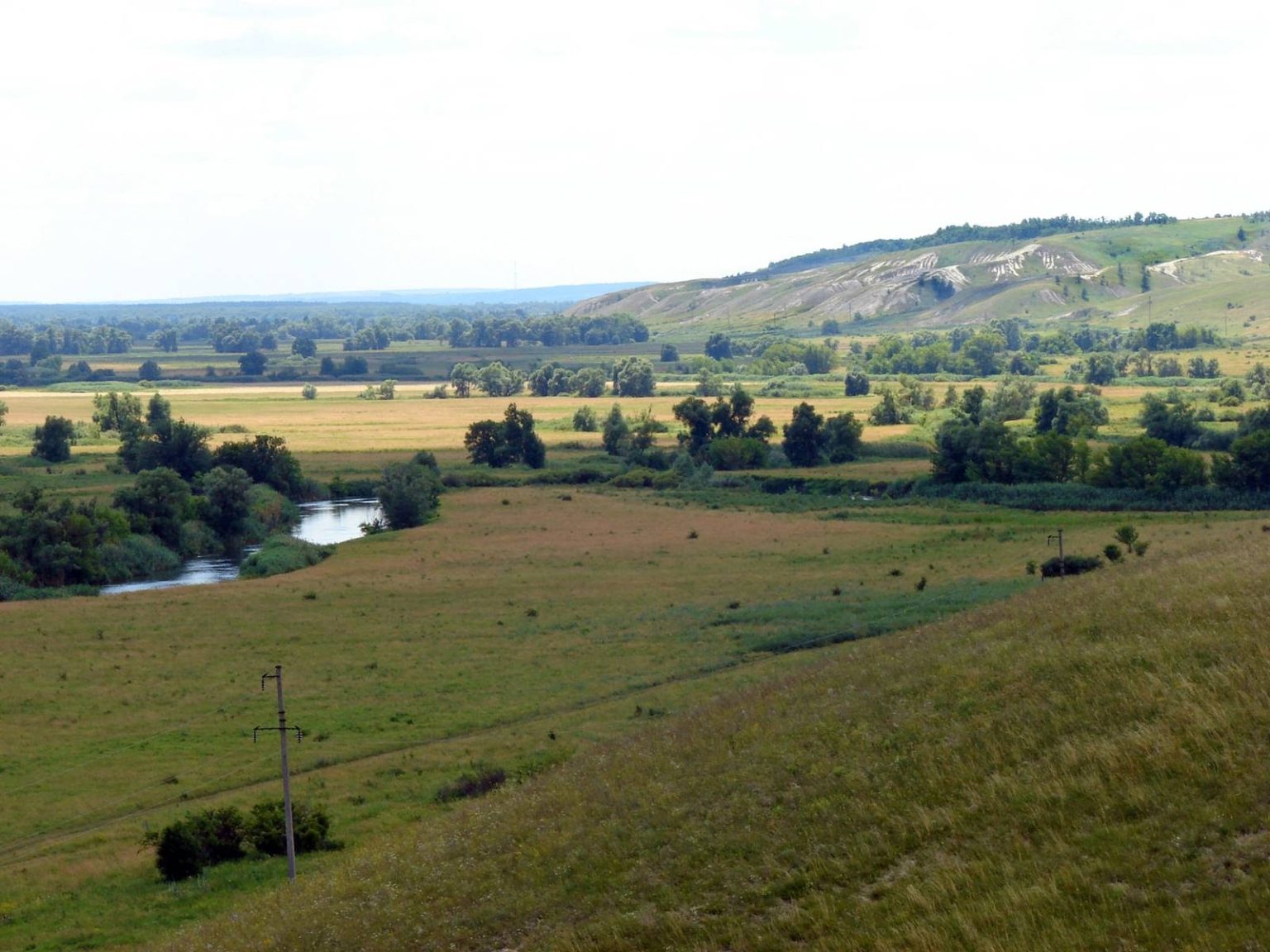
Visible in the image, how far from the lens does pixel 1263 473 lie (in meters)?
95.1

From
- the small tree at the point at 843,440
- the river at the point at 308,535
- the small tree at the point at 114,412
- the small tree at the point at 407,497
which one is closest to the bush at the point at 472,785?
the river at the point at 308,535

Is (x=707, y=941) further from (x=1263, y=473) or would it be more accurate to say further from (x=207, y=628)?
(x=1263, y=473)

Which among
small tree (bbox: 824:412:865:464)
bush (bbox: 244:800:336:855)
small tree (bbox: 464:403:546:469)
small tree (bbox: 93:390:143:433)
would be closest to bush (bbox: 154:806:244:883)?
bush (bbox: 244:800:336:855)

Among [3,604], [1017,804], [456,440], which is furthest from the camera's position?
[456,440]

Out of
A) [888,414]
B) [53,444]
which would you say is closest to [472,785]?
[53,444]

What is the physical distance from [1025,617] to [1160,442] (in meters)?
73.1

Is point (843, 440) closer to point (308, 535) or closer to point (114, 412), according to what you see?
point (308, 535)

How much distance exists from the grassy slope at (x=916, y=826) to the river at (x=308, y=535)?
56.5 m

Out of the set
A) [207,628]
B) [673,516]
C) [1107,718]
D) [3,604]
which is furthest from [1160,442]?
[1107,718]

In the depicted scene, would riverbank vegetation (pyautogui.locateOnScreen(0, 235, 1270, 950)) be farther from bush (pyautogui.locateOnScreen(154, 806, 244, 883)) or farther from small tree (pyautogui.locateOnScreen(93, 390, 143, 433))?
small tree (pyautogui.locateOnScreen(93, 390, 143, 433))

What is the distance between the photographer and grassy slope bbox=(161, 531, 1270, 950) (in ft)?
58.1

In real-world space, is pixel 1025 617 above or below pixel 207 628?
above

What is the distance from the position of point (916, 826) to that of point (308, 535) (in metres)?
84.1

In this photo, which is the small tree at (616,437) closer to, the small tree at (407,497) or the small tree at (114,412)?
the small tree at (407,497)
